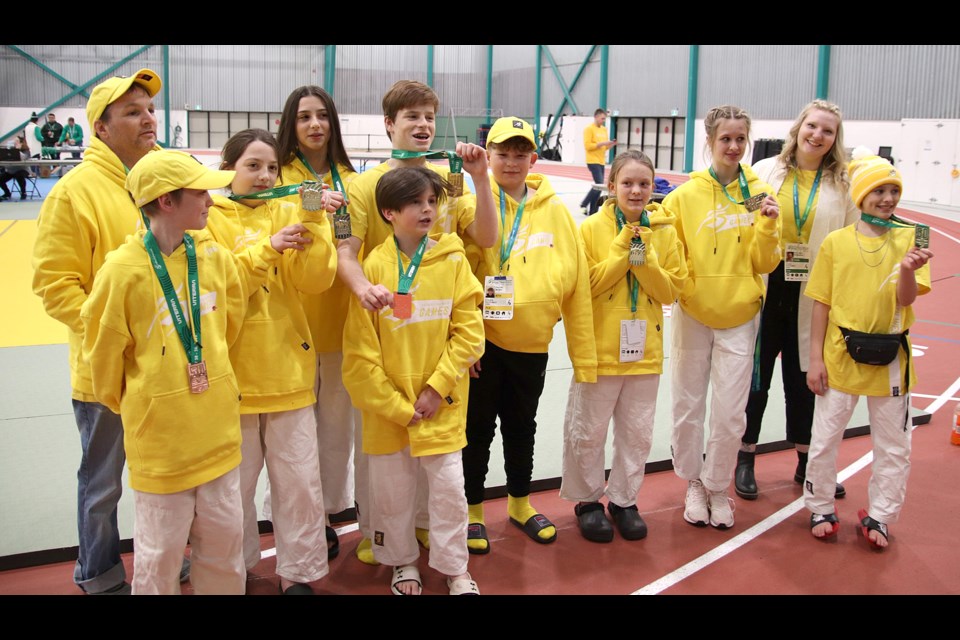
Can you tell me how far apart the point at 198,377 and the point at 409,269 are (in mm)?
955

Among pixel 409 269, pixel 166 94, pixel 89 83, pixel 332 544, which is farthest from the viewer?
pixel 166 94

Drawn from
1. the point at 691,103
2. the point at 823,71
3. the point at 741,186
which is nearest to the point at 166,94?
the point at 691,103

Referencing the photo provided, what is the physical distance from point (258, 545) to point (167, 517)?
0.80 m

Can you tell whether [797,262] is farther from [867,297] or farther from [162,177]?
[162,177]

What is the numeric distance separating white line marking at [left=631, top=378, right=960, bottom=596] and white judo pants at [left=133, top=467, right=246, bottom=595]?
171 cm

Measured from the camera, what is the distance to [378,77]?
3547 cm

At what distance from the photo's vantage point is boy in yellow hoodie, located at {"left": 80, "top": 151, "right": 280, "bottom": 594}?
8.49ft

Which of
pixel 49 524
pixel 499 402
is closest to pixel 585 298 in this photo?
pixel 499 402

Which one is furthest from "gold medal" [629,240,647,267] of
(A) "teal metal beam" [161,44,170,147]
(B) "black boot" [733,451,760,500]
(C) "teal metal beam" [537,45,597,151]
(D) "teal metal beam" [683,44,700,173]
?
(A) "teal metal beam" [161,44,170,147]

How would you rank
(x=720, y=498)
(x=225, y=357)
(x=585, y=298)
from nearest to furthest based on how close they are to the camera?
(x=225, y=357), (x=585, y=298), (x=720, y=498)

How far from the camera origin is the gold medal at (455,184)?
3400mm

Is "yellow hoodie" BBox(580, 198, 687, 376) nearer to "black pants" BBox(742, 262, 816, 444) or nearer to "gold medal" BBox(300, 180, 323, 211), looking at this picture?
"black pants" BBox(742, 262, 816, 444)

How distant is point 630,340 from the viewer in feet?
12.5
